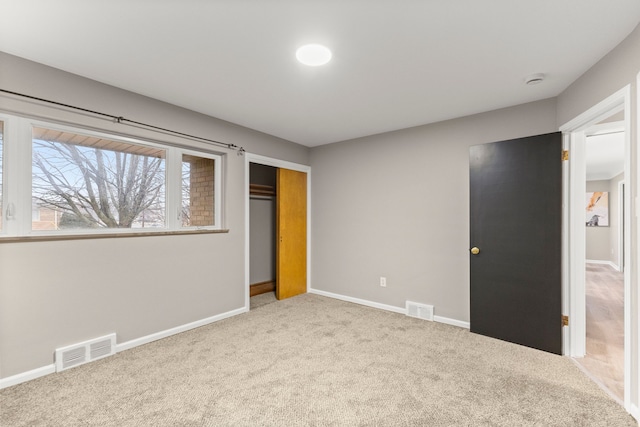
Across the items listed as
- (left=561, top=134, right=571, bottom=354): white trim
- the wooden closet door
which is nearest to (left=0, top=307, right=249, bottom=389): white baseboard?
the wooden closet door

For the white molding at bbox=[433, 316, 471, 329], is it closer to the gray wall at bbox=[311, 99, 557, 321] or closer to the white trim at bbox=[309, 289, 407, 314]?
the gray wall at bbox=[311, 99, 557, 321]

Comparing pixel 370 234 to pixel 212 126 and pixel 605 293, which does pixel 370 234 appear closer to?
pixel 212 126

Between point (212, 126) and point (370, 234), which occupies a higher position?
point (212, 126)

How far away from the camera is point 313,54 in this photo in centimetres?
200

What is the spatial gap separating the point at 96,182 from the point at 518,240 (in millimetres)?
3921

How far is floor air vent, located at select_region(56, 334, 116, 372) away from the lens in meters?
2.25

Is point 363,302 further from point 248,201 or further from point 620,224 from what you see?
point 620,224

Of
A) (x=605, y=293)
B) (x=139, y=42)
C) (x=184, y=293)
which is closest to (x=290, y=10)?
(x=139, y=42)

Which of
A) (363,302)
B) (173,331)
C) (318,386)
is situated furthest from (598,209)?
(173,331)

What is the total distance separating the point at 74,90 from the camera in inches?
91.4

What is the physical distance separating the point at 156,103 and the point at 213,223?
140cm

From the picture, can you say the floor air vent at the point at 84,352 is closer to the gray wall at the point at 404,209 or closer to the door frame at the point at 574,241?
the gray wall at the point at 404,209

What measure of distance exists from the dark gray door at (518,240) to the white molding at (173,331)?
2.74 meters

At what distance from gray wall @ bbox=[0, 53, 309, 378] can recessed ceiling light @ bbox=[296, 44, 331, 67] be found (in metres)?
1.67
